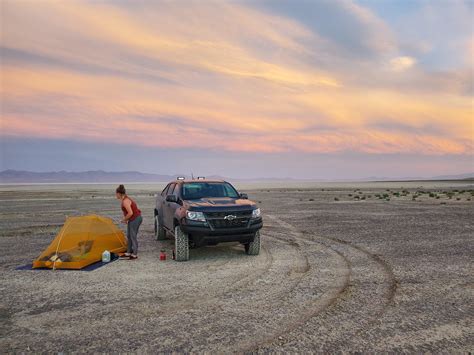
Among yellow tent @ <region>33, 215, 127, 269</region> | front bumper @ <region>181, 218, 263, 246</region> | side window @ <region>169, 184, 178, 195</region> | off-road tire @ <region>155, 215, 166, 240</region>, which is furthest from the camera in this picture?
off-road tire @ <region>155, 215, 166, 240</region>

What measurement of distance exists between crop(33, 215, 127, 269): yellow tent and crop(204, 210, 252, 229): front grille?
2.93 metres

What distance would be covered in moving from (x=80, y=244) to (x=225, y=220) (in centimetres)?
363

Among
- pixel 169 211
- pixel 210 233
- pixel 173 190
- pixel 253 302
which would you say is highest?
pixel 173 190

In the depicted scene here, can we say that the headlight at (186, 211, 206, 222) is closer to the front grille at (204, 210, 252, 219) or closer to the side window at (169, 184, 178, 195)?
the front grille at (204, 210, 252, 219)

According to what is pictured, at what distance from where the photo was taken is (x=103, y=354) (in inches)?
161

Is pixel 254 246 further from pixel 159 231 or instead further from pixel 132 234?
pixel 159 231

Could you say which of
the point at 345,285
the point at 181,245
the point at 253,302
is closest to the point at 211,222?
the point at 181,245

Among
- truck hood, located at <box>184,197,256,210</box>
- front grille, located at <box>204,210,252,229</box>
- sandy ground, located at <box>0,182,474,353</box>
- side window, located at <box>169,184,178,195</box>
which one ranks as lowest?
sandy ground, located at <box>0,182,474,353</box>

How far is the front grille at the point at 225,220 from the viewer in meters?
8.40

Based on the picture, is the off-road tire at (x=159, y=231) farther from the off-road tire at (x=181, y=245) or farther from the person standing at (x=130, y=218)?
the off-road tire at (x=181, y=245)

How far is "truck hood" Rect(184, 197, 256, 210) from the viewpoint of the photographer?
8.53m

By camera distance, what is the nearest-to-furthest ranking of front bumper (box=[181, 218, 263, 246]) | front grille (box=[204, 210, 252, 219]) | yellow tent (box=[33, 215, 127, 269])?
yellow tent (box=[33, 215, 127, 269]), front bumper (box=[181, 218, 263, 246]), front grille (box=[204, 210, 252, 219])

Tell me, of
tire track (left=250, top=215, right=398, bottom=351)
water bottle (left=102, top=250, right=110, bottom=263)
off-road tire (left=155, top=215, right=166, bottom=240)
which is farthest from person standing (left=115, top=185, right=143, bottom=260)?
tire track (left=250, top=215, right=398, bottom=351)

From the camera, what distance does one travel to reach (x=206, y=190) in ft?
33.5
